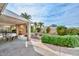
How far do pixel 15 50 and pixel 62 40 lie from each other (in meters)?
1.04

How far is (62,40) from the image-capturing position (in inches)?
156

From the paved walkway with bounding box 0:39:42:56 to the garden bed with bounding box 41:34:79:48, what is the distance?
0.34 meters

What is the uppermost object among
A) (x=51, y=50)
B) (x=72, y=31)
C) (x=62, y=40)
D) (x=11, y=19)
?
(x=11, y=19)

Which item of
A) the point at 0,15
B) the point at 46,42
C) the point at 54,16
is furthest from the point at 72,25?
the point at 0,15

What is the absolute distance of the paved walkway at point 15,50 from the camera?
156 inches

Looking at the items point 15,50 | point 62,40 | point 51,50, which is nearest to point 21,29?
point 15,50

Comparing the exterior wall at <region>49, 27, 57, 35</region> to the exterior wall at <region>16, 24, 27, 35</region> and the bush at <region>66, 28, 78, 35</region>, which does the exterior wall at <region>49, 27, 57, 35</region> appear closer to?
the bush at <region>66, 28, 78, 35</region>

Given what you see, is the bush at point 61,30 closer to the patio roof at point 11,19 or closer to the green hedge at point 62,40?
the green hedge at point 62,40

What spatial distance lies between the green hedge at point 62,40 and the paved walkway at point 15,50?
0.35 metres

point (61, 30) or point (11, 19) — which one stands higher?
point (11, 19)

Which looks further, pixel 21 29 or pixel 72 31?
pixel 21 29

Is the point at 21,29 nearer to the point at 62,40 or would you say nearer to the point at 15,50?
the point at 15,50

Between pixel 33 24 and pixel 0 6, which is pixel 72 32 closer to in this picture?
pixel 33 24

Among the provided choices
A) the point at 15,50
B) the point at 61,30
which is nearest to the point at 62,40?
the point at 61,30
